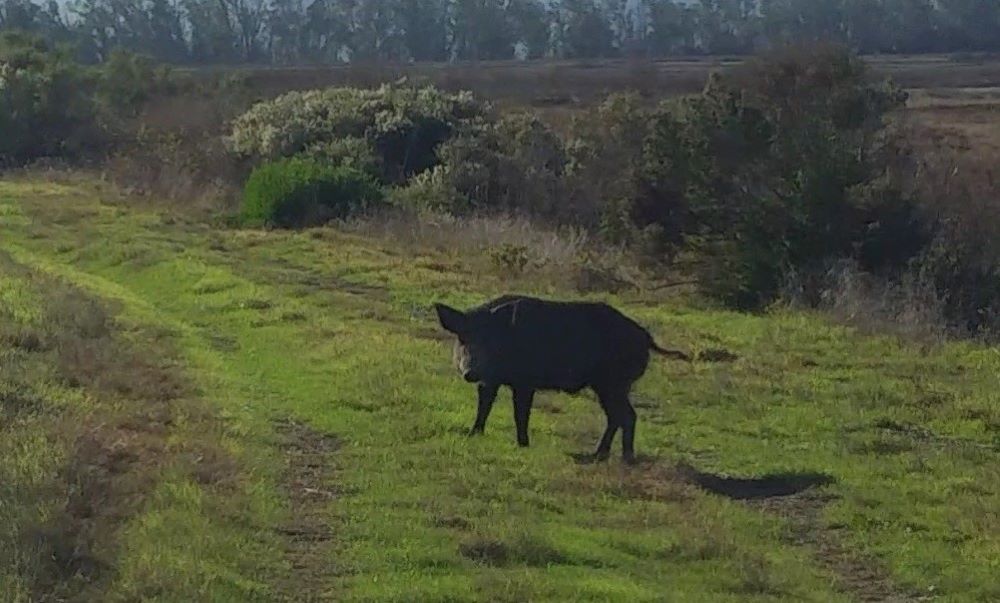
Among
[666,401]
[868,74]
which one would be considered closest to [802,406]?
[666,401]

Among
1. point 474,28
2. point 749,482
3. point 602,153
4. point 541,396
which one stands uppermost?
point 474,28

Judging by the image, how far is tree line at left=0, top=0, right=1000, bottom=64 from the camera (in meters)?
104

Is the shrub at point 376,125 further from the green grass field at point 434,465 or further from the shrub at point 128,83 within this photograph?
the green grass field at point 434,465

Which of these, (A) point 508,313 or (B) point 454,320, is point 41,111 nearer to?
(B) point 454,320

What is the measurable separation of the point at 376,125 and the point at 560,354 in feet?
82.1

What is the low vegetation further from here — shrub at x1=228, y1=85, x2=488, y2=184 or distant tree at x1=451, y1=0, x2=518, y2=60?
distant tree at x1=451, y1=0, x2=518, y2=60

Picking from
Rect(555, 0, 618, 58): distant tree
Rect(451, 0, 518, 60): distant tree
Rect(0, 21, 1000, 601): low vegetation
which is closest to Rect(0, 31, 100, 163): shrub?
Rect(0, 21, 1000, 601): low vegetation

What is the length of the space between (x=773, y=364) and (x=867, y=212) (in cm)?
636

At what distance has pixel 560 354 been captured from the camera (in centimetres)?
1170

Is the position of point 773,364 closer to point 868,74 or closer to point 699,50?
point 868,74

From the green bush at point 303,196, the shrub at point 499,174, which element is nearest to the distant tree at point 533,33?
the shrub at point 499,174

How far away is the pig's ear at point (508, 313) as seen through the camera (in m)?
11.9

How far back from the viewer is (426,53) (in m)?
110

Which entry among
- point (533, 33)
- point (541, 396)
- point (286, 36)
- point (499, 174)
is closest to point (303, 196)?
point (499, 174)
